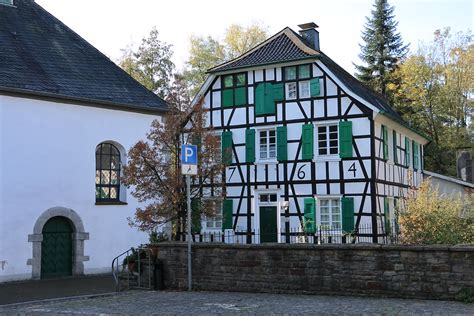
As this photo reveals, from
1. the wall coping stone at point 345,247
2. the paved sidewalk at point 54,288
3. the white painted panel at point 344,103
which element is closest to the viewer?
the wall coping stone at point 345,247

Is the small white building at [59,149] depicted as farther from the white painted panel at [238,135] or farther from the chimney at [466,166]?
the chimney at [466,166]

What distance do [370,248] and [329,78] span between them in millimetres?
12531

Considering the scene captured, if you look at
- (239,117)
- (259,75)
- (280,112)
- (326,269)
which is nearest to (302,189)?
(280,112)

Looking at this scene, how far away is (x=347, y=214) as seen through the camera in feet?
68.1

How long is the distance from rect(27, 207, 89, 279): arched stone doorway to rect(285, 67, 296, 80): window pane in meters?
9.42

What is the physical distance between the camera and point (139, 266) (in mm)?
12555

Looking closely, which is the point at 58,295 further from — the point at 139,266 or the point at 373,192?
the point at 373,192

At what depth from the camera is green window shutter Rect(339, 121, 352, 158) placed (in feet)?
69.0

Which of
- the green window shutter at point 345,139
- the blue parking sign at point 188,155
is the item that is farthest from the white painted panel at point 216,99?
the blue parking sign at point 188,155

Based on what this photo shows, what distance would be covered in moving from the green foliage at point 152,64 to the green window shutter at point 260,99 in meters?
19.3

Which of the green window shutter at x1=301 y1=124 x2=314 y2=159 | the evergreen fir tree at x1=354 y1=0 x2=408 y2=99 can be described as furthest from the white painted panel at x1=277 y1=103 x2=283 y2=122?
the evergreen fir tree at x1=354 y1=0 x2=408 y2=99

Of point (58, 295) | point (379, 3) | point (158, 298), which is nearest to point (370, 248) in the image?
point (158, 298)

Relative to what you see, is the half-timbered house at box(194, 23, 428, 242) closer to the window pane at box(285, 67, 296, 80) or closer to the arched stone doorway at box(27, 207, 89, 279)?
the window pane at box(285, 67, 296, 80)

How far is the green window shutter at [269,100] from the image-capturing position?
2267 cm
